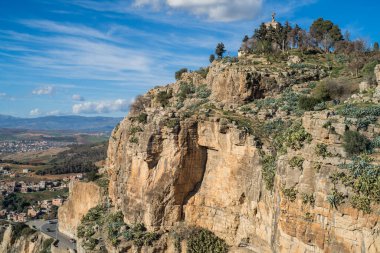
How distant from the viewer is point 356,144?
17.5 meters

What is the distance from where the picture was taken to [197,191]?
27078 mm

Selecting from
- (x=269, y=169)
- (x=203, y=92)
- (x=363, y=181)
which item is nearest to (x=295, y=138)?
(x=269, y=169)

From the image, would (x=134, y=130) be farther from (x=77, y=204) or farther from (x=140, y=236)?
(x=77, y=204)

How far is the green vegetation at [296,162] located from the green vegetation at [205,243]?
853 centimetres

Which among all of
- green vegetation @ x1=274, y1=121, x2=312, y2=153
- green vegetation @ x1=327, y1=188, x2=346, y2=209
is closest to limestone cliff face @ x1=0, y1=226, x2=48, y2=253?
green vegetation @ x1=274, y1=121, x2=312, y2=153

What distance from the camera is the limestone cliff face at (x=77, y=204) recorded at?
39344mm

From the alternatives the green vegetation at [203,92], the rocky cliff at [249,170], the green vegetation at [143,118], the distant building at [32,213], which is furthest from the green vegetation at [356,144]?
the distant building at [32,213]

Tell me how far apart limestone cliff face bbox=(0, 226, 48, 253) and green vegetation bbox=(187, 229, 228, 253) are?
2305cm

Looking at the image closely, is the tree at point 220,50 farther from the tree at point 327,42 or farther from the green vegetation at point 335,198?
the green vegetation at point 335,198

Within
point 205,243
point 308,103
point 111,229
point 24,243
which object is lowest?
point 24,243

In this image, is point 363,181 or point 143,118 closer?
point 363,181

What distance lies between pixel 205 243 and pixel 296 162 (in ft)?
31.0

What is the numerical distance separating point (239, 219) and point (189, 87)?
18809 millimetres

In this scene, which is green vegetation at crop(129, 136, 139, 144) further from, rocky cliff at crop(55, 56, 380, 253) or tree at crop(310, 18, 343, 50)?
tree at crop(310, 18, 343, 50)
